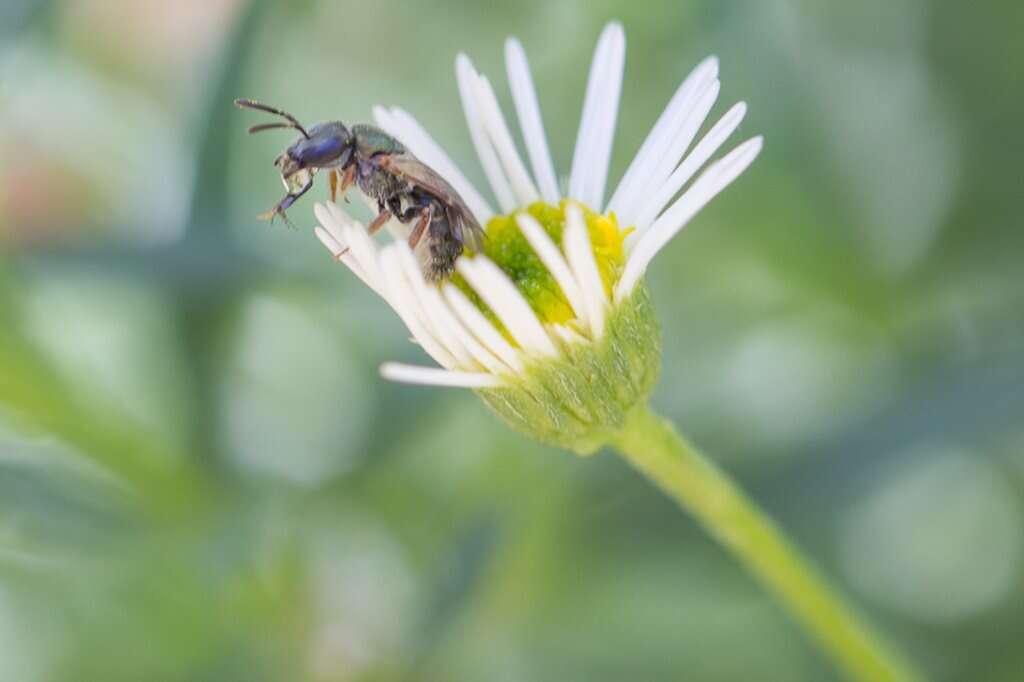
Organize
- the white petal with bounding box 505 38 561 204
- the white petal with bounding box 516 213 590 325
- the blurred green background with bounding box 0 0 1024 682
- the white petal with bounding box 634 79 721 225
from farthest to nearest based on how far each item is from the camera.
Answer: the blurred green background with bounding box 0 0 1024 682 → the white petal with bounding box 505 38 561 204 → the white petal with bounding box 634 79 721 225 → the white petal with bounding box 516 213 590 325

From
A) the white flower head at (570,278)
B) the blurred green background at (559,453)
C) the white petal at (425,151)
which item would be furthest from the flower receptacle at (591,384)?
the blurred green background at (559,453)

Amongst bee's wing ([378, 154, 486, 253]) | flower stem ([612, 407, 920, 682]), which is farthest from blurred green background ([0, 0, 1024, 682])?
bee's wing ([378, 154, 486, 253])

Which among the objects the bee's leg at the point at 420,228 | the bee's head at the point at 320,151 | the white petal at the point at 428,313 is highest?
the bee's head at the point at 320,151

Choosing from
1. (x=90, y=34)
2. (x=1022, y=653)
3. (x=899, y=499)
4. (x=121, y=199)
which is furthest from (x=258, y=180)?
(x=1022, y=653)

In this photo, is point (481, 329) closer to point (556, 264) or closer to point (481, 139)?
point (556, 264)

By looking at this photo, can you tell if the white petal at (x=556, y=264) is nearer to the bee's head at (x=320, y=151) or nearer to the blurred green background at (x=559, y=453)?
the bee's head at (x=320, y=151)

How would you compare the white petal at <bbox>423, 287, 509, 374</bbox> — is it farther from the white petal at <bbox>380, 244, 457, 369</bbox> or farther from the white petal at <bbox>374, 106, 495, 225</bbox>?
the white petal at <bbox>374, 106, 495, 225</bbox>
